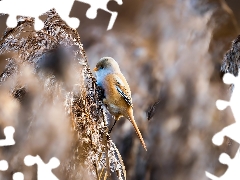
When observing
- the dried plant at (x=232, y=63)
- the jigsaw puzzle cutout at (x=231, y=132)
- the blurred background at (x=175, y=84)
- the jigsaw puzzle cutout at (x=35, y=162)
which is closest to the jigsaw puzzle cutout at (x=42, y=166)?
the jigsaw puzzle cutout at (x=35, y=162)

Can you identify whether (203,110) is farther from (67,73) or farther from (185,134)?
(67,73)

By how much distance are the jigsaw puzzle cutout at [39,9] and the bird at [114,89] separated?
0.61 ft

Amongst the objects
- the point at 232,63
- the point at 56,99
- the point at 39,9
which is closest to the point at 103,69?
the point at 56,99

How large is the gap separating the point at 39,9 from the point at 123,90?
44 centimetres

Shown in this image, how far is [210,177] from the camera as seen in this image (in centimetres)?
153

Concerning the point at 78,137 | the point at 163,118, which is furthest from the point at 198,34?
the point at 78,137

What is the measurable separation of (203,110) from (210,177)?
0.89 ft

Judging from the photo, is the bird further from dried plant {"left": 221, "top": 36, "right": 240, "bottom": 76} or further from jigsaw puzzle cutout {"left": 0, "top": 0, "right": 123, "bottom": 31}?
dried plant {"left": 221, "top": 36, "right": 240, "bottom": 76}

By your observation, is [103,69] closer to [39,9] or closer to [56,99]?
[56,99]

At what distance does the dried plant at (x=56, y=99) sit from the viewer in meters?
1.35

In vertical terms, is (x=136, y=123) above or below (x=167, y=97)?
below

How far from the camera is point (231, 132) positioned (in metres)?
1.54

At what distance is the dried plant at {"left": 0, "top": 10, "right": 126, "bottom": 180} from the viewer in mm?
1349

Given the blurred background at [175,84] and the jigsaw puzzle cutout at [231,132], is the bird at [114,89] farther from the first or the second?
the jigsaw puzzle cutout at [231,132]
